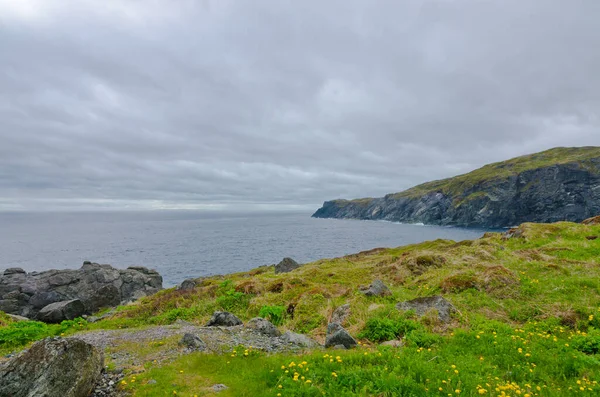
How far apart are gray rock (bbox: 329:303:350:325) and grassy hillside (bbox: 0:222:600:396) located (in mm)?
355

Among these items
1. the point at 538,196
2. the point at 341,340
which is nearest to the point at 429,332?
the point at 341,340

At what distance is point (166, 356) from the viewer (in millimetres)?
10078

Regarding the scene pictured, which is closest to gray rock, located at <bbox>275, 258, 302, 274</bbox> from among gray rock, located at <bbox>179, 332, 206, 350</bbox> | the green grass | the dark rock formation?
the dark rock formation

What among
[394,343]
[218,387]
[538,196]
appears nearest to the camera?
[218,387]

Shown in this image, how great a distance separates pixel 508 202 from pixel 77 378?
215 m

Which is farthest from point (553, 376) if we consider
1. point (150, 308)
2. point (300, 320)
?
point (150, 308)

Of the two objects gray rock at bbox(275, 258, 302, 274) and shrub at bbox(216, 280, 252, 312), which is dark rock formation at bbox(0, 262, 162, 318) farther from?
shrub at bbox(216, 280, 252, 312)

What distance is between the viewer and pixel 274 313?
17.0 meters

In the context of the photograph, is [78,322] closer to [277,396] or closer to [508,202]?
[277,396]

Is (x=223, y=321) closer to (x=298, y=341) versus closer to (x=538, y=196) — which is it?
(x=298, y=341)

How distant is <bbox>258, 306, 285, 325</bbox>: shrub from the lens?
16.7 m

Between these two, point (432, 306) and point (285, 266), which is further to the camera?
point (285, 266)

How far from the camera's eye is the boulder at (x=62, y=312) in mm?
26516

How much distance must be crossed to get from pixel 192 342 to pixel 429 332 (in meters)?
8.55
